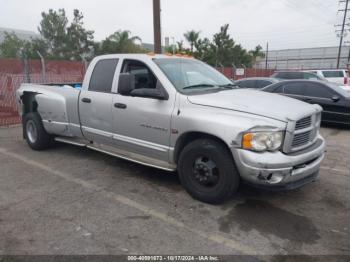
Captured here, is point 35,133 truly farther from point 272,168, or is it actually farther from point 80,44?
point 80,44

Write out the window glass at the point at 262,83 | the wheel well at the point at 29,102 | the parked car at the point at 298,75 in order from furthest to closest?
the parked car at the point at 298,75
the window glass at the point at 262,83
the wheel well at the point at 29,102

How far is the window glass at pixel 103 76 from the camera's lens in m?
4.86

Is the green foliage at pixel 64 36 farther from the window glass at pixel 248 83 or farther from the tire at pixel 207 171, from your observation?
the tire at pixel 207 171

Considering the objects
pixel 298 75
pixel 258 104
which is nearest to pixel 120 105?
pixel 258 104

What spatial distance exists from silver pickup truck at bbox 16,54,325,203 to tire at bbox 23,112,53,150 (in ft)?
2.84

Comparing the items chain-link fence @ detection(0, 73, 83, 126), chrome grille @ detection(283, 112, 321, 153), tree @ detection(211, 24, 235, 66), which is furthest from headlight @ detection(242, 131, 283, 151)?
tree @ detection(211, 24, 235, 66)

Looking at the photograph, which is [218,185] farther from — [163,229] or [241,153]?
[163,229]

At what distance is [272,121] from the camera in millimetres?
3375

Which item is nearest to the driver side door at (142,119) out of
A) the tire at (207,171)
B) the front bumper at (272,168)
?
the tire at (207,171)

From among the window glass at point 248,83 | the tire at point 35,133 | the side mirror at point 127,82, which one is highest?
the side mirror at point 127,82

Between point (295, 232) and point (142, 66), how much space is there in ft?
9.68

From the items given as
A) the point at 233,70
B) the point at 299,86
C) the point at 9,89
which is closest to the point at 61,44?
the point at 233,70

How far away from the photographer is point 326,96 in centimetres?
881

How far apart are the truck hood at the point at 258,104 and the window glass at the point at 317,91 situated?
211 inches
